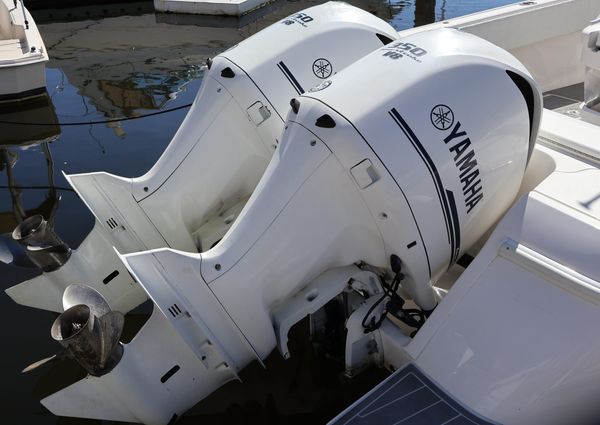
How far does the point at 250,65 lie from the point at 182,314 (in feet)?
4.05

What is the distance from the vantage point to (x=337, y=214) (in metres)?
2.26

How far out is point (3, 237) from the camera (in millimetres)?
Answer: 3012

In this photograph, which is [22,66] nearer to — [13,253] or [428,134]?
[13,253]

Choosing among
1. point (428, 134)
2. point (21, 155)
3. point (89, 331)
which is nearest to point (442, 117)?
point (428, 134)

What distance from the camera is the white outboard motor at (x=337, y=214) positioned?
2152 millimetres

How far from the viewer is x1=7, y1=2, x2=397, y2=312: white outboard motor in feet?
9.14

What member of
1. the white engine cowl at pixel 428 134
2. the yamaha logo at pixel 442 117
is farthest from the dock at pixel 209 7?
the yamaha logo at pixel 442 117

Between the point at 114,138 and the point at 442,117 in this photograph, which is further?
the point at 114,138

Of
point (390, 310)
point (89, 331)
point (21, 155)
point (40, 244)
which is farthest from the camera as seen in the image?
point (21, 155)

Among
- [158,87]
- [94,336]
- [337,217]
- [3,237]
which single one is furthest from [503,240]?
[158,87]

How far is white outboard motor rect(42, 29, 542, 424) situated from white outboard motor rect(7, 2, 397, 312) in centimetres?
51

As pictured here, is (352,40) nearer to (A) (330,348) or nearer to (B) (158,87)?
(A) (330,348)

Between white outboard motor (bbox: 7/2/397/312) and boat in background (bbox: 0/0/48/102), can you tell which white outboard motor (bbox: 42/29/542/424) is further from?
boat in background (bbox: 0/0/48/102)

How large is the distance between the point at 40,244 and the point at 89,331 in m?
0.96
